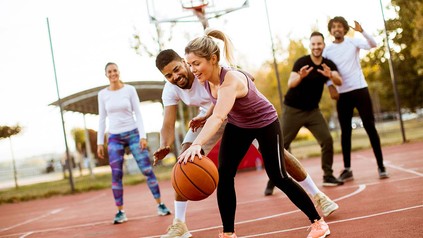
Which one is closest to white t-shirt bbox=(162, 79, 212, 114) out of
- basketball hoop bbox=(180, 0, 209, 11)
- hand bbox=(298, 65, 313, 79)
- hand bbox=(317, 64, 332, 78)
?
hand bbox=(298, 65, 313, 79)

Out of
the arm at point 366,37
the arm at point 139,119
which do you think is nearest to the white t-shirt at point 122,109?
the arm at point 139,119

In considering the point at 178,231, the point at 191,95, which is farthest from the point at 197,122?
the point at 178,231

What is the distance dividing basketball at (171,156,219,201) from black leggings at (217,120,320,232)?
36 centimetres

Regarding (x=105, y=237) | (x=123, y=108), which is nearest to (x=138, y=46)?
(x=123, y=108)

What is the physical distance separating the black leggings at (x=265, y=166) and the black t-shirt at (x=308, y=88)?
8.61 feet

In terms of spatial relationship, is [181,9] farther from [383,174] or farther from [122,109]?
[383,174]

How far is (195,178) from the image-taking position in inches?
135

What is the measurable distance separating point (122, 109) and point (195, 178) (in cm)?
308

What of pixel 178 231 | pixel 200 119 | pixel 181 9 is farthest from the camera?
pixel 181 9

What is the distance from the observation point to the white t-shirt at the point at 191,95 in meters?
4.64

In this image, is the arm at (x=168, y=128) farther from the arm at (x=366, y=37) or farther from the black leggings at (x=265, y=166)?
the arm at (x=366, y=37)

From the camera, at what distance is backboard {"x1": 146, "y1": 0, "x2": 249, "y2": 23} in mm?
12195

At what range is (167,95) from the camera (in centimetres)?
474

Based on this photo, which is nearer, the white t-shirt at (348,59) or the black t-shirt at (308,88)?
the black t-shirt at (308,88)
